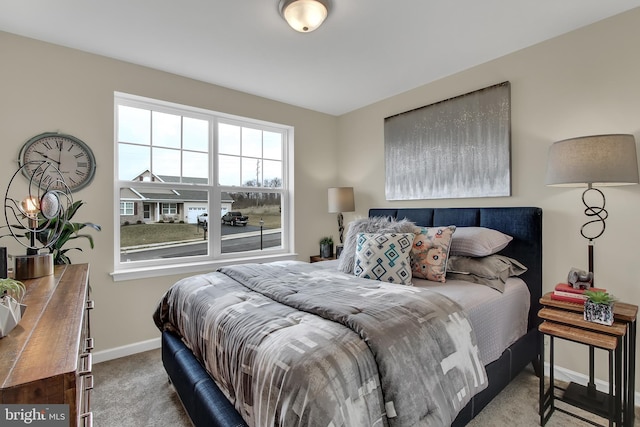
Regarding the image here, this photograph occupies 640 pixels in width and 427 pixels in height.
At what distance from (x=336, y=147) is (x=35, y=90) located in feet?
10.0

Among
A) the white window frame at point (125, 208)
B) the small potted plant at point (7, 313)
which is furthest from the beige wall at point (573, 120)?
the white window frame at point (125, 208)

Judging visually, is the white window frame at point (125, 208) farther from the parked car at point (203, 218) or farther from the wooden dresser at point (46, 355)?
the wooden dresser at point (46, 355)

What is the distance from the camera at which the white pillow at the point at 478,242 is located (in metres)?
2.18

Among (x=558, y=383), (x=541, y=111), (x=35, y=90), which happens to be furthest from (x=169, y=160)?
(x=558, y=383)

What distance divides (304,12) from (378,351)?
6.30 feet

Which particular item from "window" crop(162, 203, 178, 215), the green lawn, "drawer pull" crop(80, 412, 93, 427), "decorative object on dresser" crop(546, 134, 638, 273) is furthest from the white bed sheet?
"window" crop(162, 203, 178, 215)

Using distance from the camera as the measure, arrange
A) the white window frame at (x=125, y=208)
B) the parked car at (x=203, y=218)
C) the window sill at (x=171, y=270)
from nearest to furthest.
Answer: the window sill at (x=171, y=270) → the white window frame at (x=125, y=208) → the parked car at (x=203, y=218)

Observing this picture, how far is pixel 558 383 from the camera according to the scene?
2232 mm

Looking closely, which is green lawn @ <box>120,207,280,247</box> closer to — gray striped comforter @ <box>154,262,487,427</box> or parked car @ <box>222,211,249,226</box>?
parked car @ <box>222,211,249,226</box>

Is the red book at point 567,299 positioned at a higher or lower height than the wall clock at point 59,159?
lower

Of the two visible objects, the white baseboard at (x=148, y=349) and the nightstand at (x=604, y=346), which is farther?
the white baseboard at (x=148, y=349)

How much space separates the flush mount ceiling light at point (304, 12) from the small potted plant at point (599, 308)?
225 centimetres

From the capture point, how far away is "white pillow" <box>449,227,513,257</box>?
2182mm

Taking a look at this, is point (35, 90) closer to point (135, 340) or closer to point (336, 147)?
point (135, 340)
